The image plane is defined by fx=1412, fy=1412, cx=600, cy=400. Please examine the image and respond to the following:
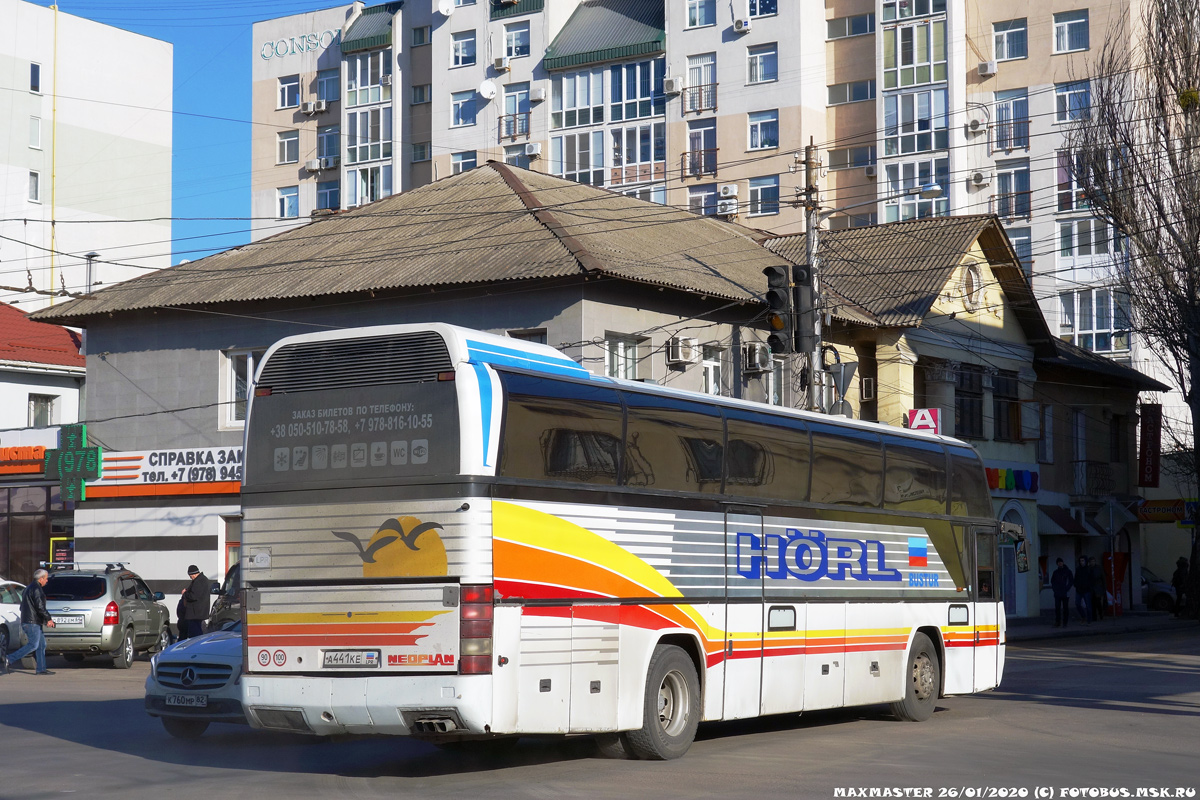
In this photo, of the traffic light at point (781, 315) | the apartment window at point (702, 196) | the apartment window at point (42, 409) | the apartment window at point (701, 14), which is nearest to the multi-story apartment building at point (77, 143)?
the apartment window at point (42, 409)

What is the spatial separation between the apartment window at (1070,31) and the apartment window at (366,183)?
31.1 meters

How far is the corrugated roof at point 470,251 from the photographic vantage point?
93.9 feet

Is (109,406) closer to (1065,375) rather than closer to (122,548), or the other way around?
(122,548)

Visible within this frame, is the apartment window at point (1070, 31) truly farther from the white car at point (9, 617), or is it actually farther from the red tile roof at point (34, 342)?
the white car at point (9, 617)

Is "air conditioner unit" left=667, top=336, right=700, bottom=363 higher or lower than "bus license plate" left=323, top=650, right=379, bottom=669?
higher

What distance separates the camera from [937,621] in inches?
637

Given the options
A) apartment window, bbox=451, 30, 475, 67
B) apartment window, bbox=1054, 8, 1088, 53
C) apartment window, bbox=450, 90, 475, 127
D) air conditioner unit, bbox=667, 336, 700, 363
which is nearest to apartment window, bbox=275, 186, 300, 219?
apartment window, bbox=450, 90, 475, 127

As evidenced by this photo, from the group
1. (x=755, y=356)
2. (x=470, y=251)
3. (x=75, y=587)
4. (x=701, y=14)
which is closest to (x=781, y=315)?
(x=470, y=251)

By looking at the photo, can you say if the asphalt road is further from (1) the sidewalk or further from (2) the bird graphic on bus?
(1) the sidewalk

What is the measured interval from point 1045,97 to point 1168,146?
21875 millimetres

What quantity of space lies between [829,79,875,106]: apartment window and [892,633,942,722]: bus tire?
47.6 meters

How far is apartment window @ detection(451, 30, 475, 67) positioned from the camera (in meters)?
66.2

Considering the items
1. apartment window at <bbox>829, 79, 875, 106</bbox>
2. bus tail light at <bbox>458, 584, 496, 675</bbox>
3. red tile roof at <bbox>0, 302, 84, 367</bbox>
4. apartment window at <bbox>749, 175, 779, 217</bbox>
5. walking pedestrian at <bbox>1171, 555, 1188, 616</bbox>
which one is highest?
apartment window at <bbox>829, 79, 875, 106</bbox>

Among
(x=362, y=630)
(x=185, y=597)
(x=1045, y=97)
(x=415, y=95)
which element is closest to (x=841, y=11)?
(x=1045, y=97)
